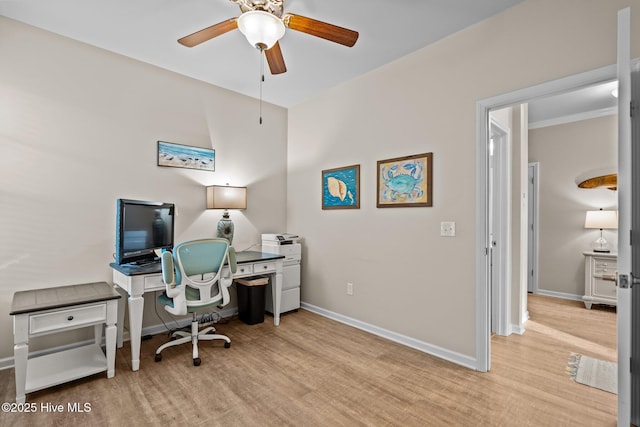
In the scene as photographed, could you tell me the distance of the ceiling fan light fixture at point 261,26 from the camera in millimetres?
1759

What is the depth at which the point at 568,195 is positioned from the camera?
4.57 m

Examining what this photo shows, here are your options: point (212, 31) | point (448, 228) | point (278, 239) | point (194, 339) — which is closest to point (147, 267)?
point (194, 339)

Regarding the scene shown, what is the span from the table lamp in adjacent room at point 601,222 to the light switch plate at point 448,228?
3.03 m

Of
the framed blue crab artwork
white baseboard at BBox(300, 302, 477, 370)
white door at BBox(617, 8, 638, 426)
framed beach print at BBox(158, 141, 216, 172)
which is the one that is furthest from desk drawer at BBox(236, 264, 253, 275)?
white door at BBox(617, 8, 638, 426)

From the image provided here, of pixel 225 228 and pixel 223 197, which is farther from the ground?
pixel 223 197

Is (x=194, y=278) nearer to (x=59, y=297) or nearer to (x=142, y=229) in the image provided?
(x=142, y=229)

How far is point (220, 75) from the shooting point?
336cm

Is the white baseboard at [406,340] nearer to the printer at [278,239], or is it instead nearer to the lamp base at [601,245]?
the printer at [278,239]

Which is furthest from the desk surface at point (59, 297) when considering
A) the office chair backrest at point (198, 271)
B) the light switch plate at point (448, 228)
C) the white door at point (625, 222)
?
the white door at point (625, 222)

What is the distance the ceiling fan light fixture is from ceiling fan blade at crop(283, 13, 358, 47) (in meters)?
0.09

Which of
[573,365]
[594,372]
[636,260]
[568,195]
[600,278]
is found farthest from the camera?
[568,195]

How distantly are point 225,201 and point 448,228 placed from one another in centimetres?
232

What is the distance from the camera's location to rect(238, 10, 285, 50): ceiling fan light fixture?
1759 millimetres

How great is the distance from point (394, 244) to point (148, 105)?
9.30 feet
